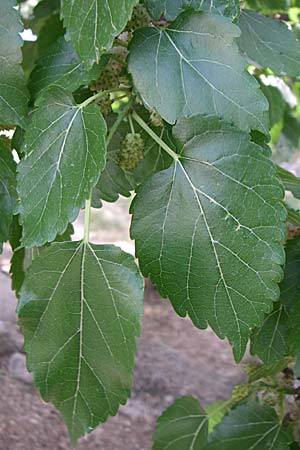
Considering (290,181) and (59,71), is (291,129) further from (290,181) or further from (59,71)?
(59,71)

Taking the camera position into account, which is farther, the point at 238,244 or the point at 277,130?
the point at 277,130

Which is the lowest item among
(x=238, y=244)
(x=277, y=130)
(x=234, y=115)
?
(x=238, y=244)

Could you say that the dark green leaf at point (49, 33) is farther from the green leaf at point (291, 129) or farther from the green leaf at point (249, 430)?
the green leaf at point (291, 129)

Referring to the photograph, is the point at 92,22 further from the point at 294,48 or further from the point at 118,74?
the point at 294,48

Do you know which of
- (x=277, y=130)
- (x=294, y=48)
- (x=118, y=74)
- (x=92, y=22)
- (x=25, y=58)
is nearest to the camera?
(x=92, y=22)

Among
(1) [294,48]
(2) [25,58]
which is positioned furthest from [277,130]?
(1) [294,48]

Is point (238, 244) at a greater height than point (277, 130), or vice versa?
point (277, 130)

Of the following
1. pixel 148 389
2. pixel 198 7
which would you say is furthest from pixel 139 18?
pixel 148 389
